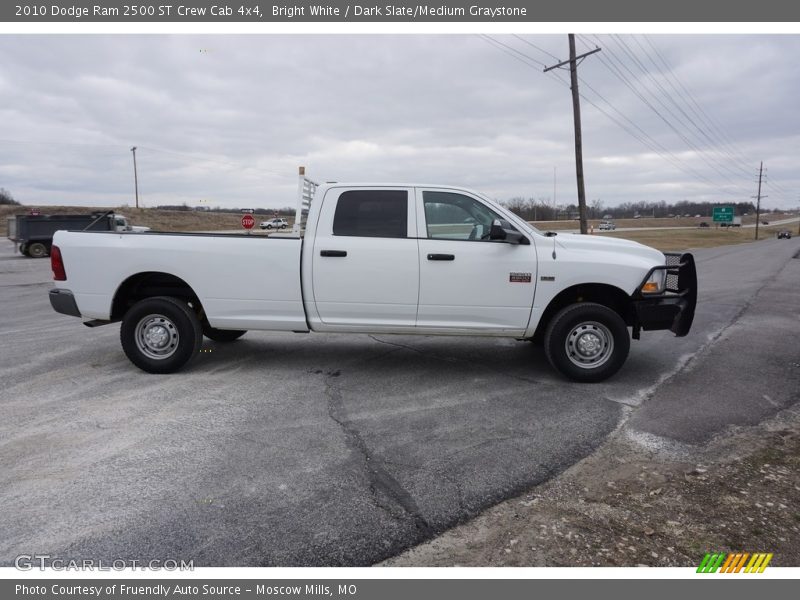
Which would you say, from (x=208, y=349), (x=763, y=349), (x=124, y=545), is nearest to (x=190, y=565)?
(x=124, y=545)

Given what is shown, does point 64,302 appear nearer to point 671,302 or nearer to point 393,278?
point 393,278

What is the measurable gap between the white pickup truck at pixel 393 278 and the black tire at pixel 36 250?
81.8 feet

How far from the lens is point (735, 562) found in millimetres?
2723

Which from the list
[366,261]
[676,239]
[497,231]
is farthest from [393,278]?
[676,239]

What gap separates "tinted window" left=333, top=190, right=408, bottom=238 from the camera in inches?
226

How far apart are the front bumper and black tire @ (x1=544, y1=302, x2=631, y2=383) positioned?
10.3 inches

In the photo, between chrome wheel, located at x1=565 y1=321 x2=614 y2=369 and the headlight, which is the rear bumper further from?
the headlight

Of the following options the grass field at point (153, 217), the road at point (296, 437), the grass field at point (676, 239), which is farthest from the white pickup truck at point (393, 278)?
the grass field at point (153, 217)

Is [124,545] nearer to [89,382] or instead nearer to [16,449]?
[16,449]

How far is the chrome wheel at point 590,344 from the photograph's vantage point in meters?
5.60

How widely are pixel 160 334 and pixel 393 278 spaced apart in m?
2.68

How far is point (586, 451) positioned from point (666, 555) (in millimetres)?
1300

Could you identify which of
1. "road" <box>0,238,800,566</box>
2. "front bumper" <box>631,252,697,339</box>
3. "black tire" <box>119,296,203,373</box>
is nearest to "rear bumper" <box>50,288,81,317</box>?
"black tire" <box>119,296,203,373</box>

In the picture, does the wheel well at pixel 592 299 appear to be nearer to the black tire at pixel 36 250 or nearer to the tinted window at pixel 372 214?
the tinted window at pixel 372 214
